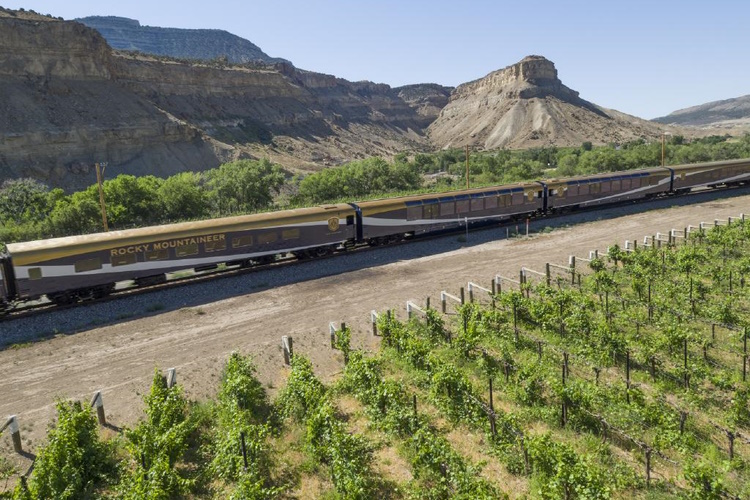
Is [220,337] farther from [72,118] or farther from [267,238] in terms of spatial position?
[72,118]

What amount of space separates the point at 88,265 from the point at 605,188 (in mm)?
44794

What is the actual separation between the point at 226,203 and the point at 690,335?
52108mm

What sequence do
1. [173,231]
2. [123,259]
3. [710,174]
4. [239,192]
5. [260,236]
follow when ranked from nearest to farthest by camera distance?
[123,259] → [173,231] → [260,236] → [710,174] → [239,192]

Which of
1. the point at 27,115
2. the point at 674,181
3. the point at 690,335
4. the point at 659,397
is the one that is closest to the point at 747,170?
the point at 674,181

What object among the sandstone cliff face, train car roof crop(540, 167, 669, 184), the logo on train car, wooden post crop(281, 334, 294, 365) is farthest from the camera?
the sandstone cliff face

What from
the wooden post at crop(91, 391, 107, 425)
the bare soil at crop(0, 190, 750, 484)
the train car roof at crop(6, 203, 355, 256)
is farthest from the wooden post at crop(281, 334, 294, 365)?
the train car roof at crop(6, 203, 355, 256)

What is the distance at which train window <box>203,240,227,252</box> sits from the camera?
28219 mm

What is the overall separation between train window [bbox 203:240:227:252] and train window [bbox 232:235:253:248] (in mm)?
637

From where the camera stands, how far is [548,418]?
45.4 ft

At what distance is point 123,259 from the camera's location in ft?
84.2

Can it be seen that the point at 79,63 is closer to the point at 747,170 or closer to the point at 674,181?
the point at 674,181

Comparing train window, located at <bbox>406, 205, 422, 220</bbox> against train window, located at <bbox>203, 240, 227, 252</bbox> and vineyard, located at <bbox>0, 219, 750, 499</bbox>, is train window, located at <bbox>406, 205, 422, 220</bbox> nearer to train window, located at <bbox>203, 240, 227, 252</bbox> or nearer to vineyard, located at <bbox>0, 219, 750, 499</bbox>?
train window, located at <bbox>203, 240, 227, 252</bbox>

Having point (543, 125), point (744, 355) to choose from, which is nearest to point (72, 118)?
point (744, 355)

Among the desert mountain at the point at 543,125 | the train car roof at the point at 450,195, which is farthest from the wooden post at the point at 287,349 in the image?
the desert mountain at the point at 543,125
